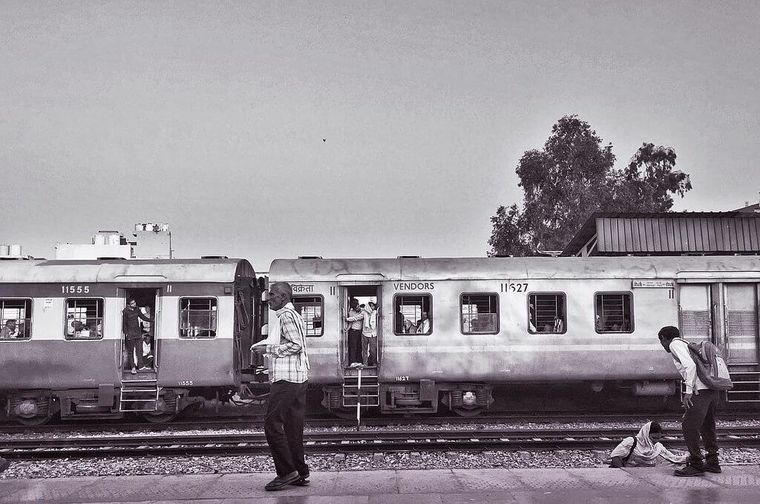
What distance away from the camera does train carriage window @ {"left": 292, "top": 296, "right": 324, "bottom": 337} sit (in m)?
15.2

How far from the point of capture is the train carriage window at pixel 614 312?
1541 cm

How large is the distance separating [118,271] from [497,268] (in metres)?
7.66

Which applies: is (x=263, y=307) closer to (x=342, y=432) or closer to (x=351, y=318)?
(x=351, y=318)

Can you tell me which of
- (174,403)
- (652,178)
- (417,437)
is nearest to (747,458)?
(417,437)

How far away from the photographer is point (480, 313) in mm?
15406

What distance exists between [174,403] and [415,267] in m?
5.56

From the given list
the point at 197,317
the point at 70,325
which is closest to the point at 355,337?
the point at 197,317

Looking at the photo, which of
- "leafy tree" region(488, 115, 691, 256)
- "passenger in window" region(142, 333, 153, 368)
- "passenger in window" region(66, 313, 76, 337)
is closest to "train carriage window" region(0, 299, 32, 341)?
"passenger in window" region(66, 313, 76, 337)

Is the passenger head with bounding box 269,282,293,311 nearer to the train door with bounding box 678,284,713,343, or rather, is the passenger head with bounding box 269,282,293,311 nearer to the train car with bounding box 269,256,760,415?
the train car with bounding box 269,256,760,415

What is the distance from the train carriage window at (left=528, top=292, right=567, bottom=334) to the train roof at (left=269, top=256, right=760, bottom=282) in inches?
17.7

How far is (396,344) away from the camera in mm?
15156

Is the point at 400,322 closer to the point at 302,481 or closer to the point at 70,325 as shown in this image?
the point at 70,325

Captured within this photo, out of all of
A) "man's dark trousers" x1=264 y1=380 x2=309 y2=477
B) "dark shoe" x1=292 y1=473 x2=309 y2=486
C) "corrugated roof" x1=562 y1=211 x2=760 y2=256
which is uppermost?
"corrugated roof" x1=562 y1=211 x2=760 y2=256

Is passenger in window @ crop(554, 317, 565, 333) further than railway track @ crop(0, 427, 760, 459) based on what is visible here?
Yes
